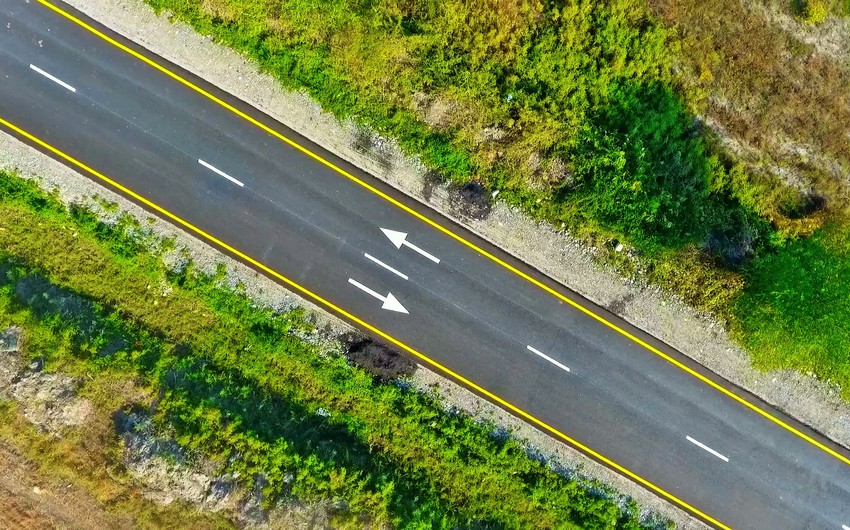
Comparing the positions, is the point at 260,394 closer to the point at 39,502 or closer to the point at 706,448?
the point at 39,502

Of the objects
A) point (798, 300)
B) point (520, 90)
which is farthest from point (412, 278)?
point (798, 300)

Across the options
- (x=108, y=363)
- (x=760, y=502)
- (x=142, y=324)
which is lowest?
(x=108, y=363)

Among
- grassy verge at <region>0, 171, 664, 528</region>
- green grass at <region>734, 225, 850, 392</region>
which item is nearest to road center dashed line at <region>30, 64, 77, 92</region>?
grassy verge at <region>0, 171, 664, 528</region>

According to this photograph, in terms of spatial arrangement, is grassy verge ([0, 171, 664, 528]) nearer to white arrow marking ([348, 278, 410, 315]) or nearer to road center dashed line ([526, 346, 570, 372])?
white arrow marking ([348, 278, 410, 315])

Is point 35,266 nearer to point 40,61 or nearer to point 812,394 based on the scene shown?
point 40,61

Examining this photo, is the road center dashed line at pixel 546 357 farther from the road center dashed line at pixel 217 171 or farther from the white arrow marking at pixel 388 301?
the road center dashed line at pixel 217 171

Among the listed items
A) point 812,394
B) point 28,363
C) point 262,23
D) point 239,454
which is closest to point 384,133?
point 262,23
